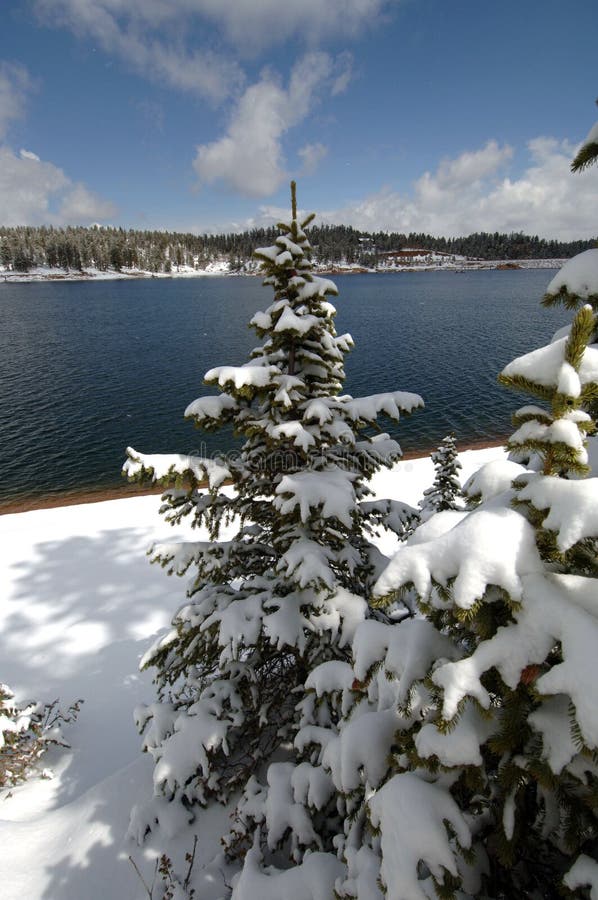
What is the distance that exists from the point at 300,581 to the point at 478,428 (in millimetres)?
28373

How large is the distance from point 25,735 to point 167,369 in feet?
124

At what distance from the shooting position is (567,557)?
239cm

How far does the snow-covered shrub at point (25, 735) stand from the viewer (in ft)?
23.9

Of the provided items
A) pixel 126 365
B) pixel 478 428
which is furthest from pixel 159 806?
pixel 126 365

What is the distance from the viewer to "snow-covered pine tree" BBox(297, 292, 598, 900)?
6.80 ft

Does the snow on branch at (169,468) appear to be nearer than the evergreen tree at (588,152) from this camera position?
No

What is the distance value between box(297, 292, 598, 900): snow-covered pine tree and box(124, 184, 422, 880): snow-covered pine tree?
185cm

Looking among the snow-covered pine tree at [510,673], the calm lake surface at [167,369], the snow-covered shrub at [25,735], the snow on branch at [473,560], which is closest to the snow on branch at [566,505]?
the snow-covered pine tree at [510,673]

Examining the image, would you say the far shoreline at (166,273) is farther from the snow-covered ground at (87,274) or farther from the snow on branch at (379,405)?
the snow on branch at (379,405)

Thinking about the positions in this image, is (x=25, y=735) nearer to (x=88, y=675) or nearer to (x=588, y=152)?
(x=88, y=675)

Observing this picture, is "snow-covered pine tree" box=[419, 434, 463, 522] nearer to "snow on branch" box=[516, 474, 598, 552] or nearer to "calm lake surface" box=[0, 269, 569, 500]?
"snow on branch" box=[516, 474, 598, 552]

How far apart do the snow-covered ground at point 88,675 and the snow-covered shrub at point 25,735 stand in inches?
10.9

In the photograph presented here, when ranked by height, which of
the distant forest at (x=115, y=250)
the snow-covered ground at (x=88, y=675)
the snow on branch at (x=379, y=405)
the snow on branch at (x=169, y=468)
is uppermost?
the distant forest at (x=115, y=250)

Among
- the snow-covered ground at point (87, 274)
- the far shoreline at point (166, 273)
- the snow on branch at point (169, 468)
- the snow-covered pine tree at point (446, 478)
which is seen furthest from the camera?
the far shoreline at point (166, 273)
